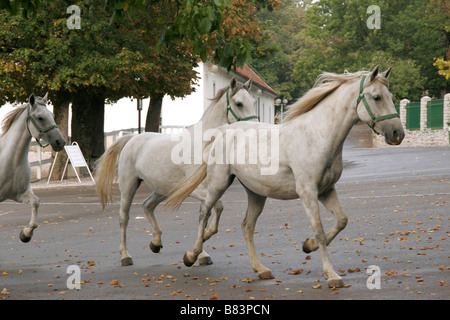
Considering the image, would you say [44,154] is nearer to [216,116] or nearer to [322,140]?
[216,116]

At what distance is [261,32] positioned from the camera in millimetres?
32375

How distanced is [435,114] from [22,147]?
38254 mm

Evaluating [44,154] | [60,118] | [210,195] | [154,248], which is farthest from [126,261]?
[44,154]

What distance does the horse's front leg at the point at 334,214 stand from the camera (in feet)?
25.1

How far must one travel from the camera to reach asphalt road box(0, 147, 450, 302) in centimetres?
745

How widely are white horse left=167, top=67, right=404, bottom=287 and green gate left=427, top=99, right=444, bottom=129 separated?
38516 millimetres

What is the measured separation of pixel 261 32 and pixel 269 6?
1.51m

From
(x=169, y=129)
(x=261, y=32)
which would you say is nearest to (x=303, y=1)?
(x=169, y=129)

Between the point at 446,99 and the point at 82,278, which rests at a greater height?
the point at 446,99

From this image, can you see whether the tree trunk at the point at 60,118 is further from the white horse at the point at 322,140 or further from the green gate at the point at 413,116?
the green gate at the point at 413,116

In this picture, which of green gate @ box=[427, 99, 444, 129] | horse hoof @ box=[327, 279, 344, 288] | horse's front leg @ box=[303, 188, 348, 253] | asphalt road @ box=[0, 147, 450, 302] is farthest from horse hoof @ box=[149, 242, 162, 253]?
green gate @ box=[427, 99, 444, 129]

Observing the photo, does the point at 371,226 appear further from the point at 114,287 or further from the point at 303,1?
the point at 303,1

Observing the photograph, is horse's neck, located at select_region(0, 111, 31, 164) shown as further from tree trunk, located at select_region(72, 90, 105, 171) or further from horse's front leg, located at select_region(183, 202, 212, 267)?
tree trunk, located at select_region(72, 90, 105, 171)

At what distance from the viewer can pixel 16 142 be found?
1034cm
